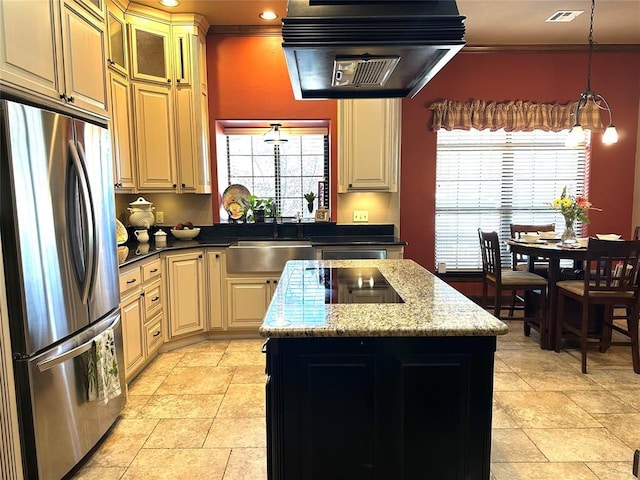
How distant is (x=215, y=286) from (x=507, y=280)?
8.73ft

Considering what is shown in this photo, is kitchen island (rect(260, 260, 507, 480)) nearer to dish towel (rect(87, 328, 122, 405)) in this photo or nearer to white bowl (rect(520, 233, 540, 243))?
dish towel (rect(87, 328, 122, 405))

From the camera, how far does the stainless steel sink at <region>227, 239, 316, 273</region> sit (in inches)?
148

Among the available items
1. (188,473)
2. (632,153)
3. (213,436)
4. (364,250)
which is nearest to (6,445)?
(188,473)

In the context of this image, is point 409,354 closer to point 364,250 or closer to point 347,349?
point 347,349

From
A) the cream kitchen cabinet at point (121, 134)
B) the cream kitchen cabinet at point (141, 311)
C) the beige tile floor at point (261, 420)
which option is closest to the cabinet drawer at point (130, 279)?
the cream kitchen cabinet at point (141, 311)

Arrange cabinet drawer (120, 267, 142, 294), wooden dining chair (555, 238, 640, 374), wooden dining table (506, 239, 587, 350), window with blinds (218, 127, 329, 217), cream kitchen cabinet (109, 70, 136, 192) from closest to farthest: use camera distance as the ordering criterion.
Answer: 1. cabinet drawer (120, 267, 142, 294)
2. wooden dining chair (555, 238, 640, 374)
3. cream kitchen cabinet (109, 70, 136, 192)
4. wooden dining table (506, 239, 587, 350)
5. window with blinds (218, 127, 329, 217)

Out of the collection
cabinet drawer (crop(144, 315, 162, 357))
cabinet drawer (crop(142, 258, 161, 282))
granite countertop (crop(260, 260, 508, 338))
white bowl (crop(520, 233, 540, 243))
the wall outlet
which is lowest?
cabinet drawer (crop(144, 315, 162, 357))

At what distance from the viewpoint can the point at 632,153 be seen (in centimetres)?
467

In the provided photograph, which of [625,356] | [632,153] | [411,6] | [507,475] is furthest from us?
[632,153]

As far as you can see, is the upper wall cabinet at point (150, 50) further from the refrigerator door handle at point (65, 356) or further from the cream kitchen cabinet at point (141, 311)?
the refrigerator door handle at point (65, 356)

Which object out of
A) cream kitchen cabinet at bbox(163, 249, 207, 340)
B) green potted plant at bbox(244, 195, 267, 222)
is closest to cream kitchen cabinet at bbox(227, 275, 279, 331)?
cream kitchen cabinet at bbox(163, 249, 207, 340)

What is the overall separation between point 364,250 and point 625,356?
91.9 inches

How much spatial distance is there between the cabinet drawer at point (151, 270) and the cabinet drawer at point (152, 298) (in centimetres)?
7

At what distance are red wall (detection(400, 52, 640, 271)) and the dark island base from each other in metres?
3.41
